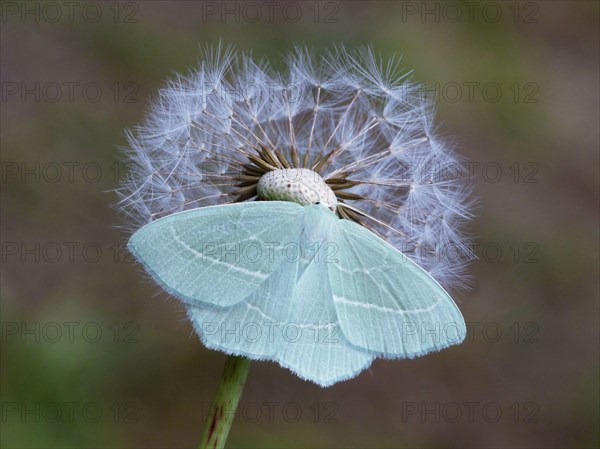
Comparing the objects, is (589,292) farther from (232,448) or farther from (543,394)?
(232,448)

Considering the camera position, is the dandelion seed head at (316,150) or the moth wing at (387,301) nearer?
the moth wing at (387,301)

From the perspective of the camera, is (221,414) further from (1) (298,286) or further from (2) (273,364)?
(2) (273,364)

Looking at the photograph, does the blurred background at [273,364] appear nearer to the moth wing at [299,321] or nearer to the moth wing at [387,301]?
the moth wing at [299,321]

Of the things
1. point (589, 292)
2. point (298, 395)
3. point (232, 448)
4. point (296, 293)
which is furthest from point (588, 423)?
point (296, 293)

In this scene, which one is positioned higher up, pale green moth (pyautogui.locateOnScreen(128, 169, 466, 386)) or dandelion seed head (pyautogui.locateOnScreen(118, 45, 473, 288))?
dandelion seed head (pyautogui.locateOnScreen(118, 45, 473, 288))

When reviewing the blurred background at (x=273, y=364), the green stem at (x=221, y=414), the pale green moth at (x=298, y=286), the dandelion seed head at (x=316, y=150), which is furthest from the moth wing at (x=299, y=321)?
the blurred background at (x=273, y=364)

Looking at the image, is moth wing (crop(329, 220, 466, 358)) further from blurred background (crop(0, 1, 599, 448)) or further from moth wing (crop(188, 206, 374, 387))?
blurred background (crop(0, 1, 599, 448))

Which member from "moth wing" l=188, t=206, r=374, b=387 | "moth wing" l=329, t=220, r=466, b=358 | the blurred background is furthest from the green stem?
the blurred background
